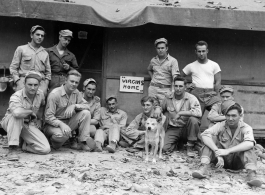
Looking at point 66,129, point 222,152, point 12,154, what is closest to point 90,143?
point 66,129

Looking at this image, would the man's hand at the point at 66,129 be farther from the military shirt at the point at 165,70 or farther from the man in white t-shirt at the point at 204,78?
the man in white t-shirt at the point at 204,78

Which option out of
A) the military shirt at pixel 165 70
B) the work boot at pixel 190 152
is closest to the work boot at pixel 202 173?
the work boot at pixel 190 152

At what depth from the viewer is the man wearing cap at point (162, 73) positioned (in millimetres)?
7402

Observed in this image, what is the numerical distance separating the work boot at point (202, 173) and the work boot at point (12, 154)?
2610 mm

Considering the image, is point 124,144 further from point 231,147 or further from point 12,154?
point 231,147

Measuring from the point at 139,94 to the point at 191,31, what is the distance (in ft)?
5.33

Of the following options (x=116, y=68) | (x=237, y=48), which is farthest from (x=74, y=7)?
(x=237, y=48)

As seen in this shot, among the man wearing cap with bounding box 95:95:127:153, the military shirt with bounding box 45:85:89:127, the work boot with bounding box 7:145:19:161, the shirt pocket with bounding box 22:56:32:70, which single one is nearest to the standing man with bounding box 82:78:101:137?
the man wearing cap with bounding box 95:95:127:153

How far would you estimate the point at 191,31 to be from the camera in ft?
26.3

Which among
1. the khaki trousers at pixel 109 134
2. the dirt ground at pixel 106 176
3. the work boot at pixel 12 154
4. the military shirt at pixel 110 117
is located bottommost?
the dirt ground at pixel 106 176

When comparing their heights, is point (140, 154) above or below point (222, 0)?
below

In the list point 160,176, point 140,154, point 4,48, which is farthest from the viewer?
point 4,48

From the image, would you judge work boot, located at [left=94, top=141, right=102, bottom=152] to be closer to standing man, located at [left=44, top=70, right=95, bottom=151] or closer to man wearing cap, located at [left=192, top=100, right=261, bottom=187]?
standing man, located at [left=44, top=70, right=95, bottom=151]

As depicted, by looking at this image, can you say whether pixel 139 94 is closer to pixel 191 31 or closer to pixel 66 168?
pixel 191 31
